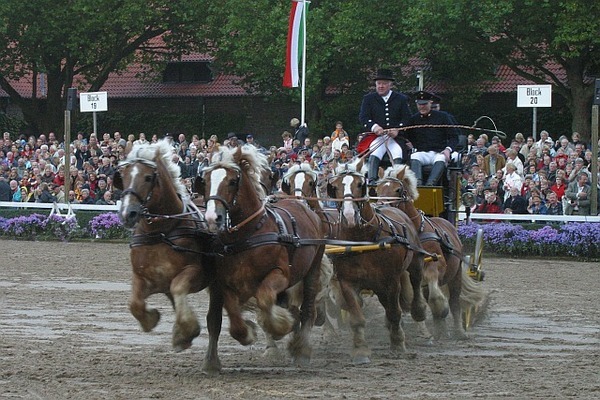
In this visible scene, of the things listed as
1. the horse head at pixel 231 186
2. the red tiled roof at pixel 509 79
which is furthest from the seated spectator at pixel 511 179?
the red tiled roof at pixel 509 79

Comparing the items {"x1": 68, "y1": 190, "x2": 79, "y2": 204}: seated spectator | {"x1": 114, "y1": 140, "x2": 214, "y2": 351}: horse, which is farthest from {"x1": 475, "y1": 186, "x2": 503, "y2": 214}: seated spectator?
{"x1": 114, "y1": 140, "x2": 214, "y2": 351}: horse

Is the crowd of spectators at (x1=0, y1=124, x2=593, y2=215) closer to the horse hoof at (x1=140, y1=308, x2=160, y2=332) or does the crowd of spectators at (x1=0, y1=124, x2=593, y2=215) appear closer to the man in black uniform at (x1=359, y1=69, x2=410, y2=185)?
the man in black uniform at (x1=359, y1=69, x2=410, y2=185)

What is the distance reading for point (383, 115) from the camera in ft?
47.6

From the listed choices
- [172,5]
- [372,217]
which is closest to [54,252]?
[372,217]

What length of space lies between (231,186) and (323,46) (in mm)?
26434

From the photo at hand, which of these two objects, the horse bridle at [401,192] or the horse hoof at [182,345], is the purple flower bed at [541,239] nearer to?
the horse bridle at [401,192]

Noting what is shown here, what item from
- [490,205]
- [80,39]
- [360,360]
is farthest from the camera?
[80,39]

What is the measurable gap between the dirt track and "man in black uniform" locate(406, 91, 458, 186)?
1.87m

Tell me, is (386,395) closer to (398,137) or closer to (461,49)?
(398,137)

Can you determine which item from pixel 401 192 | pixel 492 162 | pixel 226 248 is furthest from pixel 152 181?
pixel 492 162

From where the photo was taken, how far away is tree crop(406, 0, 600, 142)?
1291 inches

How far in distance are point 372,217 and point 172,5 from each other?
3147 centimetres

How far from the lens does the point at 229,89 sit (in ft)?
146

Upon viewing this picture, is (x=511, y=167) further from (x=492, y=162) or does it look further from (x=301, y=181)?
(x=301, y=181)
